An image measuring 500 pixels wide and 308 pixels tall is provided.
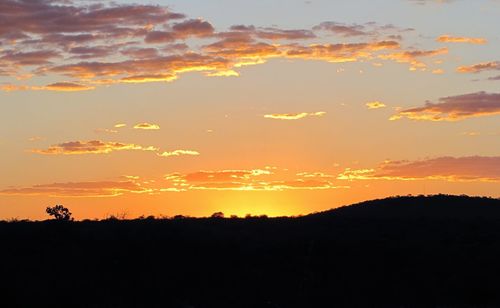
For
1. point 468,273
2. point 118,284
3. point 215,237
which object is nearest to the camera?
point 118,284

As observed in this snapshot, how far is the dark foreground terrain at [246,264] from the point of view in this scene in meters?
43.9

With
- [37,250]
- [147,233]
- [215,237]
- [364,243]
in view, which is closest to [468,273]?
[364,243]

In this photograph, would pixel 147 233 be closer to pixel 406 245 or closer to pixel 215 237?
pixel 215 237

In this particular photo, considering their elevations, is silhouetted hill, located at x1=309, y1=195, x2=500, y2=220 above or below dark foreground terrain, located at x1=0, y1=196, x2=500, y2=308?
above

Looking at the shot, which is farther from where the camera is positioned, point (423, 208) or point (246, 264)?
point (423, 208)

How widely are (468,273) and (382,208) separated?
1619cm

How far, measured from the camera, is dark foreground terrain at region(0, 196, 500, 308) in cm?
4394

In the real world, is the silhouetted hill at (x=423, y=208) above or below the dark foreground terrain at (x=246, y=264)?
above

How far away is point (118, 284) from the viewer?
44.9m

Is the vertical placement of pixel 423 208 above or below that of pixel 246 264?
above

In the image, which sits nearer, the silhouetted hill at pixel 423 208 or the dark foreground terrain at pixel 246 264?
the dark foreground terrain at pixel 246 264

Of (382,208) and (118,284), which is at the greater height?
(382,208)

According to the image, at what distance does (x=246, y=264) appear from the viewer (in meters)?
48.2

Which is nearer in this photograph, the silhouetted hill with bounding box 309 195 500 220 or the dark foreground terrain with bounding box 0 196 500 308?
the dark foreground terrain with bounding box 0 196 500 308
